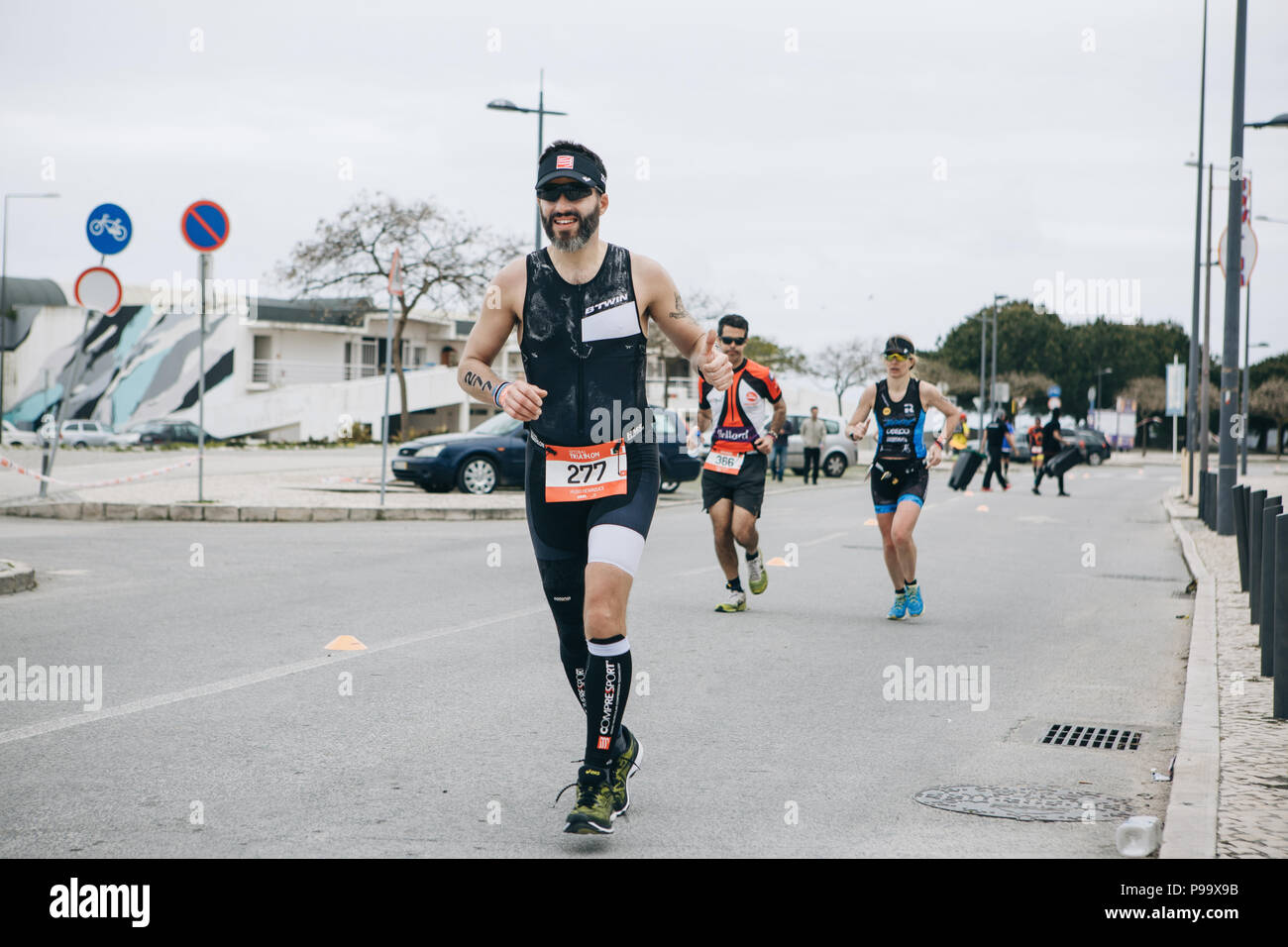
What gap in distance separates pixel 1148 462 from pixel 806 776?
62416mm

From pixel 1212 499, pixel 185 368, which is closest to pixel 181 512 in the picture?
pixel 1212 499

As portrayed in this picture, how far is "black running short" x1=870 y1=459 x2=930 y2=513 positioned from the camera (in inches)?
377

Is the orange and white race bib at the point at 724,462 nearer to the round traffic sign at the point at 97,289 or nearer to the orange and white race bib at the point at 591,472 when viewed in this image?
the orange and white race bib at the point at 591,472

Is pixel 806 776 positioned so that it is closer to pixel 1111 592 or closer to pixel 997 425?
pixel 1111 592

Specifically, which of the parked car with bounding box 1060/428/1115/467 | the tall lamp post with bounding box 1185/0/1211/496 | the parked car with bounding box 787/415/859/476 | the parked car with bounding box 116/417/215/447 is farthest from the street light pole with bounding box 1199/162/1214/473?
the parked car with bounding box 116/417/215/447

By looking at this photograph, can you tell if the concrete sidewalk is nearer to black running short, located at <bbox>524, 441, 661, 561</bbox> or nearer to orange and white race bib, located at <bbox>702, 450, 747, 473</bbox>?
black running short, located at <bbox>524, 441, 661, 561</bbox>

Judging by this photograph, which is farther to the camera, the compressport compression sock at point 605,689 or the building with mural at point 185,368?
the building with mural at point 185,368

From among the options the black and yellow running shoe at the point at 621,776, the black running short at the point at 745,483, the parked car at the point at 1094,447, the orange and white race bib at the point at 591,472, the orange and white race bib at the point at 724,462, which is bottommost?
the parked car at the point at 1094,447

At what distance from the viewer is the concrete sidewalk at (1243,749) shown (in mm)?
4117

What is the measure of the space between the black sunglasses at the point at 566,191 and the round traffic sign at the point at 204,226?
42.5 ft

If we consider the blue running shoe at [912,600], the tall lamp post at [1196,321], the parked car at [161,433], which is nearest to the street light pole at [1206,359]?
the tall lamp post at [1196,321]

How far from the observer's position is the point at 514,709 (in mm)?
6234

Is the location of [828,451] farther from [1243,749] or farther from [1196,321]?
[1243,749]
